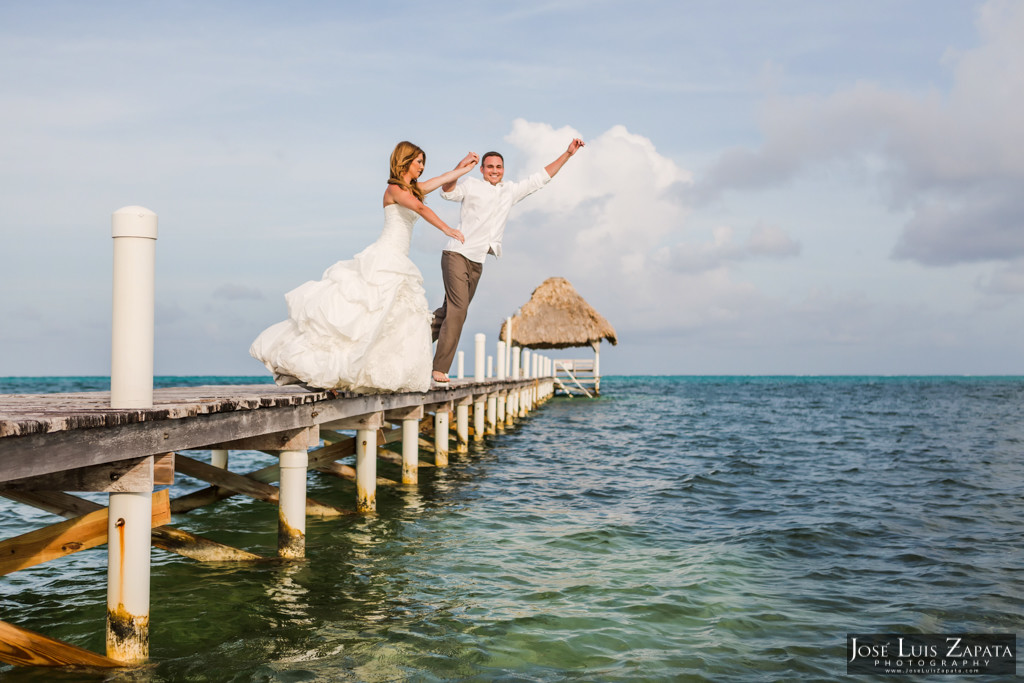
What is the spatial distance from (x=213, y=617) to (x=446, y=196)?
4064 mm

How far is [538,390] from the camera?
32.4 m

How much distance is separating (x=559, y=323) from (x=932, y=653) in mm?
35154

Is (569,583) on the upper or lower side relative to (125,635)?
lower

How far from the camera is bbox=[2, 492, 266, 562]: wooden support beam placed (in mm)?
4020

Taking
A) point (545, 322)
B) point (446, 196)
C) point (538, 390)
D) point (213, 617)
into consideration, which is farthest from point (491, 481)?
point (545, 322)

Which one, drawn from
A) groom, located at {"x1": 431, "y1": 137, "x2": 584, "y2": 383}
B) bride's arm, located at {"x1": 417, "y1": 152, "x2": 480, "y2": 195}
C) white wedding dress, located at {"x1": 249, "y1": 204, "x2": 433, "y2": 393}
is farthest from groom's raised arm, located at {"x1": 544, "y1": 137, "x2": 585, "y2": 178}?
white wedding dress, located at {"x1": 249, "y1": 204, "x2": 433, "y2": 393}

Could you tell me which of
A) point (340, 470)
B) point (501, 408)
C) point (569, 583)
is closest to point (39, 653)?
point (569, 583)

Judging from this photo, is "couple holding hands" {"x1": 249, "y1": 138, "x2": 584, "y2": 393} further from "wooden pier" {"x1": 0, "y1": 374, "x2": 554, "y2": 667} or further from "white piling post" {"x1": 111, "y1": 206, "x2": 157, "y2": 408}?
"white piling post" {"x1": 111, "y1": 206, "x2": 157, "y2": 408}

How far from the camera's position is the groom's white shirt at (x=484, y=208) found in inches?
282

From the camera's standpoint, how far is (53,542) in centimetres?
370

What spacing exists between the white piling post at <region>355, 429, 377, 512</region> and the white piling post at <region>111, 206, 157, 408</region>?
3.98 metres

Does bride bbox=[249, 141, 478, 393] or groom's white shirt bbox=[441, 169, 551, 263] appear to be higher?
groom's white shirt bbox=[441, 169, 551, 263]

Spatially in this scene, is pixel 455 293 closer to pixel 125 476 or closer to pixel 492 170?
pixel 492 170

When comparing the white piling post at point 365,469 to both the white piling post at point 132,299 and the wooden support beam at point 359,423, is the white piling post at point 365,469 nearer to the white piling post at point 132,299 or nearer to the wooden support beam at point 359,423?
the wooden support beam at point 359,423
